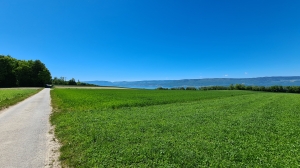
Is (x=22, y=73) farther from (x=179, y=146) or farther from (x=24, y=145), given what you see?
(x=179, y=146)

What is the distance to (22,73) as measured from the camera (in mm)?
74312

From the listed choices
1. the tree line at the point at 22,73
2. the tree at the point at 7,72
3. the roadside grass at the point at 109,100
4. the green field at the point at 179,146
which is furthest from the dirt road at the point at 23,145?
the tree at the point at 7,72

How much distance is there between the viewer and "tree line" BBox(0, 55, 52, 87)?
71.9 metres

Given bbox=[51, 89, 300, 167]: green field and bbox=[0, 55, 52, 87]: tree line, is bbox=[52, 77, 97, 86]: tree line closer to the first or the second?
bbox=[0, 55, 52, 87]: tree line

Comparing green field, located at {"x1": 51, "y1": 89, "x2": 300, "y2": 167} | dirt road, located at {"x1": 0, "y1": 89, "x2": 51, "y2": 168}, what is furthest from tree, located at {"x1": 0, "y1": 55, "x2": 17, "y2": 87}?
green field, located at {"x1": 51, "y1": 89, "x2": 300, "y2": 167}

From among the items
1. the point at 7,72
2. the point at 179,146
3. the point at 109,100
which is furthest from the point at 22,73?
the point at 179,146

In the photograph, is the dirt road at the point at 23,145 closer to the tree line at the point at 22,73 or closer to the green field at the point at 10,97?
the green field at the point at 10,97

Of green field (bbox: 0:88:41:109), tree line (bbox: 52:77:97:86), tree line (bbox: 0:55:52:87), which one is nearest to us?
green field (bbox: 0:88:41:109)

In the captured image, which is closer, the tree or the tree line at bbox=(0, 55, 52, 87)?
the tree

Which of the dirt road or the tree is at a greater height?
the tree

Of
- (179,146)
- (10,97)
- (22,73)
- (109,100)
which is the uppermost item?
(22,73)

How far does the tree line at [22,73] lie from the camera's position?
7188 centimetres

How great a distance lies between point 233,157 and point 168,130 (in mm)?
4020

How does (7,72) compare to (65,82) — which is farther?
(65,82)
